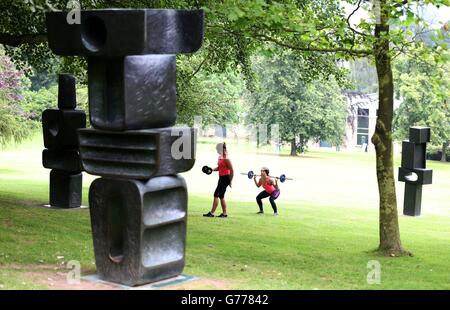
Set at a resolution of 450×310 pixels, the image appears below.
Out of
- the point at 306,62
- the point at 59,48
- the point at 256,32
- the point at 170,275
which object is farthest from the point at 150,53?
the point at 306,62

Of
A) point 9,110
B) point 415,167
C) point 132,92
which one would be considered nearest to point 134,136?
point 132,92

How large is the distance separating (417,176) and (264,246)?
28.9ft

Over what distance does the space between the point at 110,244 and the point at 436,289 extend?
14.4ft

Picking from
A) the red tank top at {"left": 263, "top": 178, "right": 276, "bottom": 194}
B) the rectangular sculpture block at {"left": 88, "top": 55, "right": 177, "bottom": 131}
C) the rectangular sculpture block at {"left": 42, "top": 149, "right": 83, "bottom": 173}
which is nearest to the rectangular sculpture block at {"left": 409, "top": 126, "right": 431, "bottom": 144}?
the red tank top at {"left": 263, "top": 178, "right": 276, "bottom": 194}

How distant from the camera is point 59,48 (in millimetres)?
9234

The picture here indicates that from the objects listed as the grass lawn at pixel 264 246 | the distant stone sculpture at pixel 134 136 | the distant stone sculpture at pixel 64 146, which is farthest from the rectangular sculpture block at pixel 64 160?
the distant stone sculpture at pixel 134 136

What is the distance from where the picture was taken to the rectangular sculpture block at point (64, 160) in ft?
55.1

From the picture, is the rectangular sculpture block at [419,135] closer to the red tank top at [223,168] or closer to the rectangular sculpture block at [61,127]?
the red tank top at [223,168]

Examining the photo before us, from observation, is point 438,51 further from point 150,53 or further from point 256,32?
point 150,53

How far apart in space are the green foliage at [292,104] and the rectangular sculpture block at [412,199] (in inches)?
1114

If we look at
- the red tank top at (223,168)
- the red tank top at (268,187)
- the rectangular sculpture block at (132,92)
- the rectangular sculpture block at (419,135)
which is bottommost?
the red tank top at (268,187)

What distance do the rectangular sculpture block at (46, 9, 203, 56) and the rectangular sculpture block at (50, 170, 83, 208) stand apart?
26.3ft

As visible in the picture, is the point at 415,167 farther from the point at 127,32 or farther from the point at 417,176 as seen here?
the point at 127,32

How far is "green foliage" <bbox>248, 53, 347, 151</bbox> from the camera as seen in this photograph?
50.3 metres
